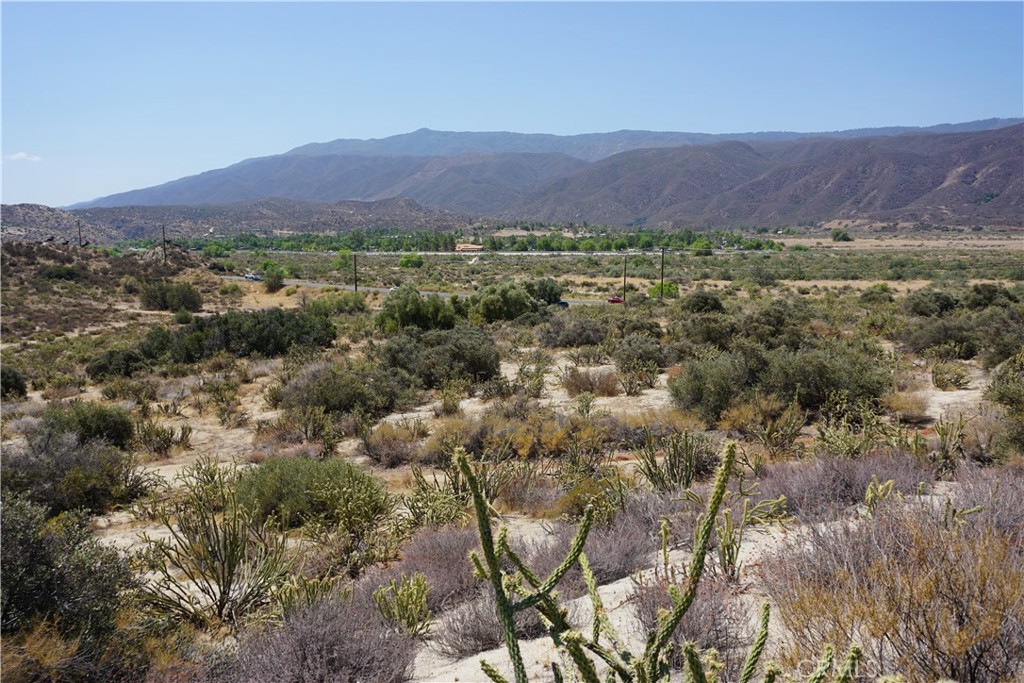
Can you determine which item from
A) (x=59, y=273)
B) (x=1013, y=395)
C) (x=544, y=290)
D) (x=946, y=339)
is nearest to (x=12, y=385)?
(x=1013, y=395)

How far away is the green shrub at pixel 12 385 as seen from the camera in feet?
55.2

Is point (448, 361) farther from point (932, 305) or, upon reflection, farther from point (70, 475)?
point (932, 305)

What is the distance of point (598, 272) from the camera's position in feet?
198

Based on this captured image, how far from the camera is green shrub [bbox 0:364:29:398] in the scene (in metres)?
16.8

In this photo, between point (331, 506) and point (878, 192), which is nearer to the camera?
point (331, 506)

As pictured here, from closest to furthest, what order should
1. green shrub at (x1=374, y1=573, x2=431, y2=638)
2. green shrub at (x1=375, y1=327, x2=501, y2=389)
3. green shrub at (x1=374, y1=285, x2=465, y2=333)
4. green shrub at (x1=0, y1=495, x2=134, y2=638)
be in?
green shrub at (x1=0, y1=495, x2=134, y2=638), green shrub at (x1=374, y1=573, x2=431, y2=638), green shrub at (x1=375, y1=327, x2=501, y2=389), green shrub at (x1=374, y1=285, x2=465, y2=333)

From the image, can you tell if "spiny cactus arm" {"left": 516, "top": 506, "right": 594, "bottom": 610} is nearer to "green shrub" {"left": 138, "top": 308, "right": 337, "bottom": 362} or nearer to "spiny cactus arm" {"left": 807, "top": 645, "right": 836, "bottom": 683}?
"spiny cactus arm" {"left": 807, "top": 645, "right": 836, "bottom": 683}

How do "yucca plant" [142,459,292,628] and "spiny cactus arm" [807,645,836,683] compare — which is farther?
"yucca plant" [142,459,292,628]

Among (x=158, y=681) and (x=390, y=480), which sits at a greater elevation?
(x=158, y=681)

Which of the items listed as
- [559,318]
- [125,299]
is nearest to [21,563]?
A: [559,318]

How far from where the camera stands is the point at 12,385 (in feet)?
57.0

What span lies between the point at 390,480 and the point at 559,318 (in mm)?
15099

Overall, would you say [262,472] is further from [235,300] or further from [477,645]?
[235,300]

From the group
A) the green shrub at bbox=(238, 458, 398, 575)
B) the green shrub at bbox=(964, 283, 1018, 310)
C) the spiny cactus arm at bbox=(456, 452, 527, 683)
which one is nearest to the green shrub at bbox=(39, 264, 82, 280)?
the green shrub at bbox=(238, 458, 398, 575)
